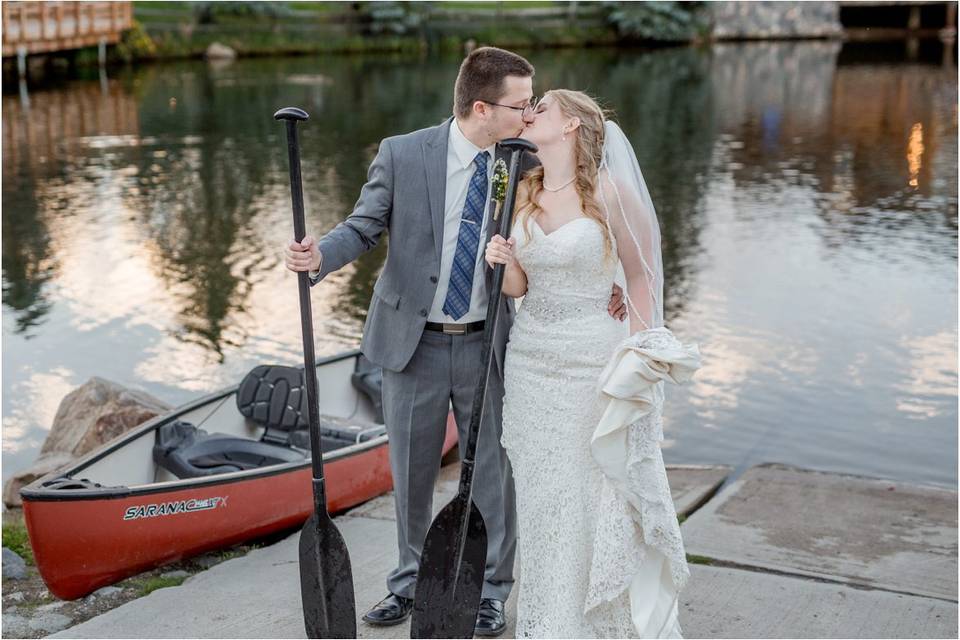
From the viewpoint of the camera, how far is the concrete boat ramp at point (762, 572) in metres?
4.68

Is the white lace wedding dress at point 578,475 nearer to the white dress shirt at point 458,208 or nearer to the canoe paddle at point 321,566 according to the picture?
the white dress shirt at point 458,208

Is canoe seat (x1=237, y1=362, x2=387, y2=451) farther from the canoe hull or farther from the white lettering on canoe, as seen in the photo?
the white lettering on canoe

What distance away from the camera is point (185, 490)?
607 centimetres

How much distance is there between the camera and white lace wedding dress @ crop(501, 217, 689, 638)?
4.09 meters

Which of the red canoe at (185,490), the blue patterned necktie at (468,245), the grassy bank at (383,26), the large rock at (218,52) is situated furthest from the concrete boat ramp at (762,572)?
the large rock at (218,52)

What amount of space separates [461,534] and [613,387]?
0.74 m

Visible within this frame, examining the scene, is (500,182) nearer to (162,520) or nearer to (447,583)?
(447,583)

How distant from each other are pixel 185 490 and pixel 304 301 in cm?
242

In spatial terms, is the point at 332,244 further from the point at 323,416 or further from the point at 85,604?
the point at 323,416

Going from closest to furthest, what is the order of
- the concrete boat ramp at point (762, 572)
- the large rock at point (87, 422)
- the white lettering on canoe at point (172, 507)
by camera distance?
1. the concrete boat ramp at point (762, 572)
2. the white lettering on canoe at point (172, 507)
3. the large rock at point (87, 422)

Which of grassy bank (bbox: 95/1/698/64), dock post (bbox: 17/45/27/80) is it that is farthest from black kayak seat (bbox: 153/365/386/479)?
grassy bank (bbox: 95/1/698/64)

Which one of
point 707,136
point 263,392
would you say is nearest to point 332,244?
point 263,392

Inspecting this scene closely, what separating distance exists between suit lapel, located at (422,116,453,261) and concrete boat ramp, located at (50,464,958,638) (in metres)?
1.48

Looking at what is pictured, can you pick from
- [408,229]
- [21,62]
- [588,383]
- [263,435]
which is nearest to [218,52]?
[21,62]
